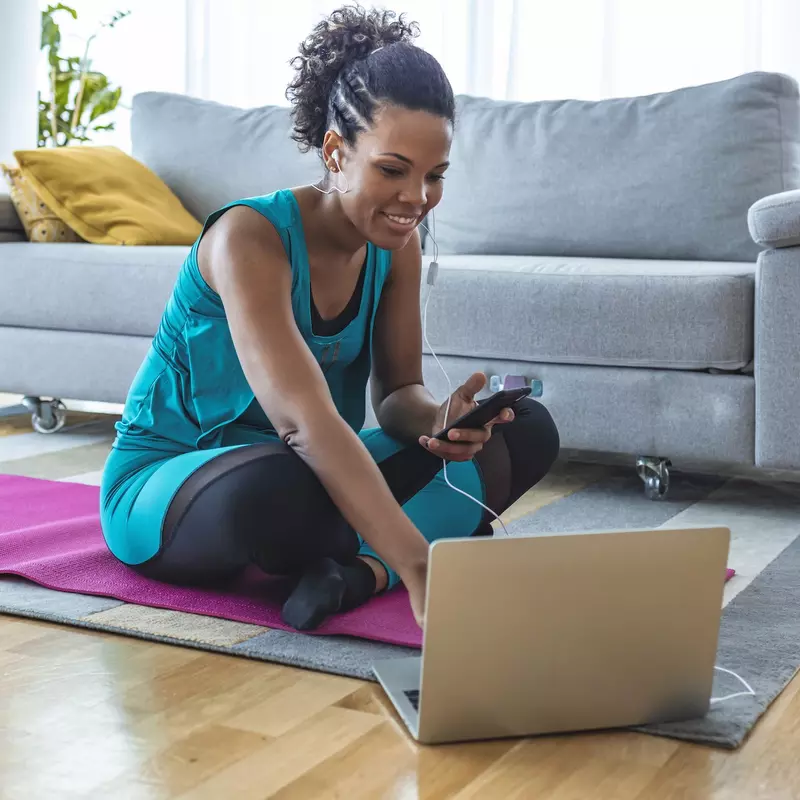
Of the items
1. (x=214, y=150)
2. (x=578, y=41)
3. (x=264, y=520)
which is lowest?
(x=264, y=520)

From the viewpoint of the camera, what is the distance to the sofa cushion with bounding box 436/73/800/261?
2.92 m

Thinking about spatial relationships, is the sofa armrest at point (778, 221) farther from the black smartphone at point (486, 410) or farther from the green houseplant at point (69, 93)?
the green houseplant at point (69, 93)

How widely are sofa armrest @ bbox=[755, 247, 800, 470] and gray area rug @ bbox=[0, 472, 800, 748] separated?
0.50 feet

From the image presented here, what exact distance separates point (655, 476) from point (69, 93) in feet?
10.8

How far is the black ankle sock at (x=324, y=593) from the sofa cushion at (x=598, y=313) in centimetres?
97

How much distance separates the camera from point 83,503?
7.61 feet

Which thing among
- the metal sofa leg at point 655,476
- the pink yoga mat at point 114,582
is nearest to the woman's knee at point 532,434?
the pink yoga mat at point 114,582

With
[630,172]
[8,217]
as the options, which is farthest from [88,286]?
[630,172]

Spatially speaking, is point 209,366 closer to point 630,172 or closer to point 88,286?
point 88,286

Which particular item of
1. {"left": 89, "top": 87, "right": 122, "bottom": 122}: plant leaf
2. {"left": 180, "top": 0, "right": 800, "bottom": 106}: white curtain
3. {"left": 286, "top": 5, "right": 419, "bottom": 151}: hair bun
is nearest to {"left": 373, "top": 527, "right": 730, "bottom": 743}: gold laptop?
{"left": 286, "top": 5, "right": 419, "bottom": 151}: hair bun

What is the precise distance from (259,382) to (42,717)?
1.52 ft

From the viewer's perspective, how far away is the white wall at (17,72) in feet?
14.5

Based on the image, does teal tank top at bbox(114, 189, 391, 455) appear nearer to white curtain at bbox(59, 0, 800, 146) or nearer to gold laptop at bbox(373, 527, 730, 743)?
gold laptop at bbox(373, 527, 730, 743)

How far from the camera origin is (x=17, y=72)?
14.6 feet
